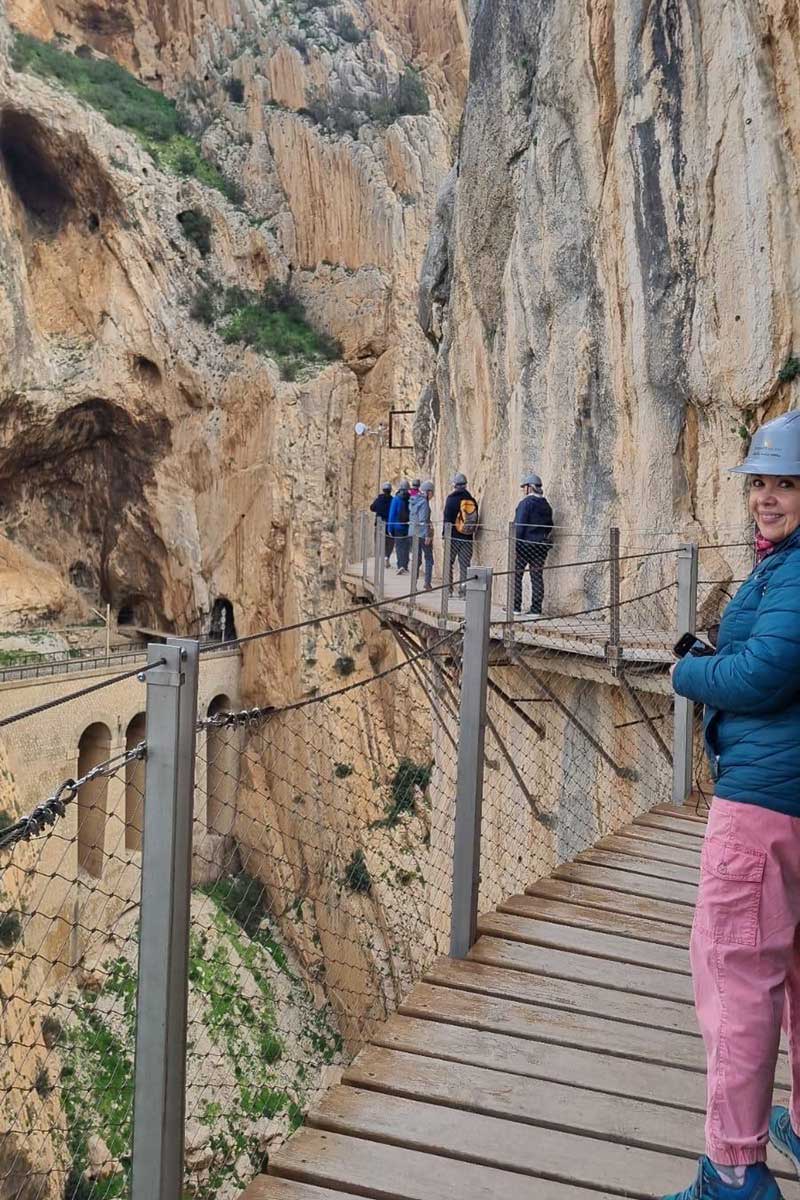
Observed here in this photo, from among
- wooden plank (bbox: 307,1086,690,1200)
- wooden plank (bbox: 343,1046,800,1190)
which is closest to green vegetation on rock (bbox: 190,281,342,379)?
wooden plank (bbox: 343,1046,800,1190)

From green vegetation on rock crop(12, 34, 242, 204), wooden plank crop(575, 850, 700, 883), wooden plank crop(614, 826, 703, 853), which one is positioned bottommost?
wooden plank crop(575, 850, 700, 883)

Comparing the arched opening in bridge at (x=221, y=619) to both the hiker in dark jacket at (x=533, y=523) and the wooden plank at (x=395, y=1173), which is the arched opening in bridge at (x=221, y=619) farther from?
the wooden plank at (x=395, y=1173)

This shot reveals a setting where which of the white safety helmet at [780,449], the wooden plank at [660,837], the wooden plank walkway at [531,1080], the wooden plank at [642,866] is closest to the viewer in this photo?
the white safety helmet at [780,449]

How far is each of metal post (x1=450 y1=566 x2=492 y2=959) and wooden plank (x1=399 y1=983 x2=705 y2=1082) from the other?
13.2 inches

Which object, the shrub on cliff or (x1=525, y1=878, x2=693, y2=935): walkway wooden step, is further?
the shrub on cliff

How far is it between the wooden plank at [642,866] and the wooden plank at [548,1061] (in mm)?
1727

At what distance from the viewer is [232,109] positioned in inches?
1200

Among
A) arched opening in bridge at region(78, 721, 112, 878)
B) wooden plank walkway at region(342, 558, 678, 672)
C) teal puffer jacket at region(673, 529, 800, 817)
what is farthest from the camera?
arched opening in bridge at region(78, 721, 112, 878)

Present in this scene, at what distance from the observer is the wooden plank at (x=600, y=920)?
4.18 meters

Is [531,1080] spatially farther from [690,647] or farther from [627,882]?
[627,882]

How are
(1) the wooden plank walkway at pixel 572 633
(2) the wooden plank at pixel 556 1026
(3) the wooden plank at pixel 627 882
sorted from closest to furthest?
(2) the wooden plank at pixel 556 1026, (3) the wooden plank at pixel 627 882, (1) the wooden plank walkway at pixel 572 633

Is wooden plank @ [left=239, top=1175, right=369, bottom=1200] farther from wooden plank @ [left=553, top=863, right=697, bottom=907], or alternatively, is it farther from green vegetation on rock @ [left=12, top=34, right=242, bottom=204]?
green vegetation on rock @ [left=12, top=34, right=242, bottom=204]

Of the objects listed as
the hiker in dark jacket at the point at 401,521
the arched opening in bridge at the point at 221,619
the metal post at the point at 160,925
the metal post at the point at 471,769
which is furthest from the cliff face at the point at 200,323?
the metal post at the point at 160,925

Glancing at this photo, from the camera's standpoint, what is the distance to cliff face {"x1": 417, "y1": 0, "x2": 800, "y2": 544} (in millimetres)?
8656
